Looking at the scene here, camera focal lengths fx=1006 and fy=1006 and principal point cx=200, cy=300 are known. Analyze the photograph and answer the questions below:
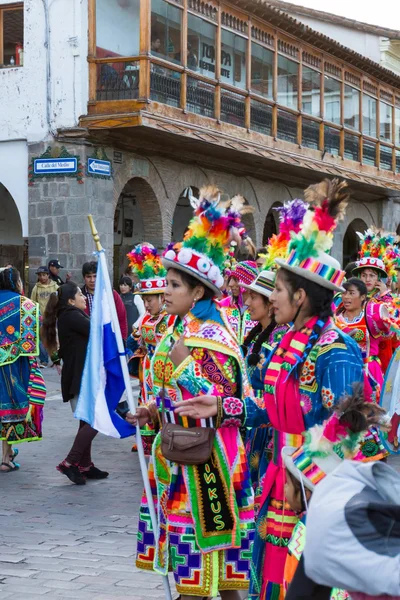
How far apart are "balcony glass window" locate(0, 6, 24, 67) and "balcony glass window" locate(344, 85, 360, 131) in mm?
10776

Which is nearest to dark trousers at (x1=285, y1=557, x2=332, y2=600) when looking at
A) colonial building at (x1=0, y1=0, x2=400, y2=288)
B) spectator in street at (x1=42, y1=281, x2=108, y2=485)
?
spectator in street at (x1=42, y1=281, x2=108, y2=485)

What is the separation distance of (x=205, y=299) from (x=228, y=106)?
1666cm

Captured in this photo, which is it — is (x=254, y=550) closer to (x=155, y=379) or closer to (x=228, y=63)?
(x=155, y=379)

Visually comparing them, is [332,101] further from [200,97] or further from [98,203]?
[98,203]

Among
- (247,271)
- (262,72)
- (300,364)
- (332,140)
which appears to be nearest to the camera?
(300,364)

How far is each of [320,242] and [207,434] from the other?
978 millimetres

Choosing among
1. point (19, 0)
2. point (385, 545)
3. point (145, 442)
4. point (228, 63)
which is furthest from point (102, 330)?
point (228, 63)

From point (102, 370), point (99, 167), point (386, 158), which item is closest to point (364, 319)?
point (102, 370)

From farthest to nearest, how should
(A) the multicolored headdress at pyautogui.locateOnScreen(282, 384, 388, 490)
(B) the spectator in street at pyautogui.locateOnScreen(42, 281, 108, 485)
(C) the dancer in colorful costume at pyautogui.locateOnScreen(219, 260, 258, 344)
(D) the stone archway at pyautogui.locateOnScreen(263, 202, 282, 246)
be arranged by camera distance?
(D) the stone archway at pyautogui.locateOnScreen(263, 202, 282, 246)
(B) the spectator in street at pyautogui.locateOnScreen(42, 281, 108, 485)
(C) the dancer in colorful costume at pyautogui.locateOnScreen(219, 260, 258, 344)
(A) the multicolored headdress at pyautogui.locateOnScreen(282, 384, 388, 490)

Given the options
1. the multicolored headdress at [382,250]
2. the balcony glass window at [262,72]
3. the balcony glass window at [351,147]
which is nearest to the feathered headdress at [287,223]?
the multicolored headdress at [382,250]

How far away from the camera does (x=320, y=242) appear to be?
412 centimetres

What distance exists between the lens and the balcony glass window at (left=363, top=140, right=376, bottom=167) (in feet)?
90.3

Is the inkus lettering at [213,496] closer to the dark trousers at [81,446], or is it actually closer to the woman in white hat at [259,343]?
the woman in white hat at [259,343]

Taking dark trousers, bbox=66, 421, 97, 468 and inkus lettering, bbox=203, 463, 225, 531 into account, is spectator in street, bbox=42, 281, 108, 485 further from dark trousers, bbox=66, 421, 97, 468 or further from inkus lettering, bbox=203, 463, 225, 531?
inkus lettering, bbox=203, 463, 225, 531
